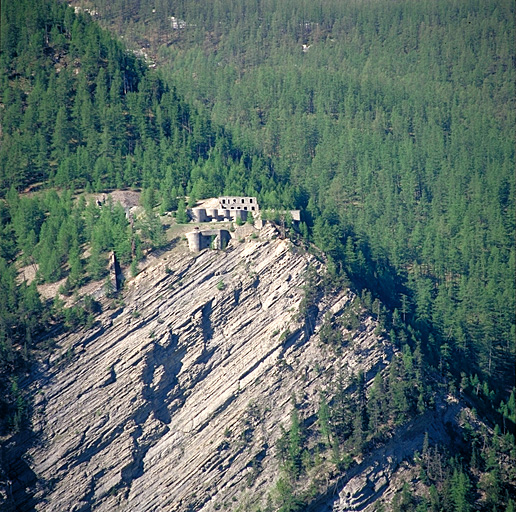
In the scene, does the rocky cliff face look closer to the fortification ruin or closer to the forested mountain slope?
the fortification ruin

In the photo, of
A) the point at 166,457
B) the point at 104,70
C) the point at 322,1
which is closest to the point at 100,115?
the point at 104,70

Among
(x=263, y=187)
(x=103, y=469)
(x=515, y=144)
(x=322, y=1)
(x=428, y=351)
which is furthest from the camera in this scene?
(x=322, y=1)

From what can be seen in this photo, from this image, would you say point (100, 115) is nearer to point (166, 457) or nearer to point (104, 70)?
point (104, 70)

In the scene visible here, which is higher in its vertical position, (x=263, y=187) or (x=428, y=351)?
(x=263, y=187)

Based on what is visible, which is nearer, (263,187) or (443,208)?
(263,187)

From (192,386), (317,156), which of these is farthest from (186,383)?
(317,156)

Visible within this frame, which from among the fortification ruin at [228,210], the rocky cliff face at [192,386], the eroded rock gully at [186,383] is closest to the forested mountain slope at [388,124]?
the fortification ruin at [228,210]

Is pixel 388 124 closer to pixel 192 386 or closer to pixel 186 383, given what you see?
pixel 192 386

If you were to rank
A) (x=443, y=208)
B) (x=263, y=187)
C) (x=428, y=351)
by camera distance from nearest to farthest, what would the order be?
(x=428, y=351)
(x=263, y=187)
(x=443, y=208)
